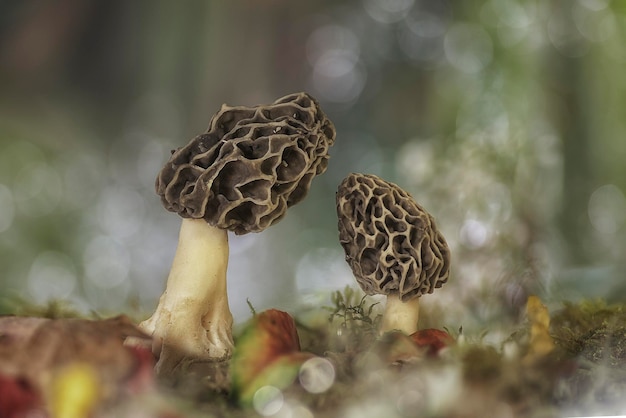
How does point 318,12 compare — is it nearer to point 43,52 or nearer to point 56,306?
point 43,52

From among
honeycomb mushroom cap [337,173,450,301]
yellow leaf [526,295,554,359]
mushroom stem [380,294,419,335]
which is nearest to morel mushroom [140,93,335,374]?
honeycomb mushroom cap [337,173,450,301]

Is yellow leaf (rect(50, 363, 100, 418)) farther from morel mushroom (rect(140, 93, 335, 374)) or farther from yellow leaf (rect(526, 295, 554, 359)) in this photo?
yellow leaf (rect(526, 295, 554, 359))

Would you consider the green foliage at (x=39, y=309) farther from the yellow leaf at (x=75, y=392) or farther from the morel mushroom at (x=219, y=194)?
the yellow leaf at (x=75, y=392)

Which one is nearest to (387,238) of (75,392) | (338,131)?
(338,131)

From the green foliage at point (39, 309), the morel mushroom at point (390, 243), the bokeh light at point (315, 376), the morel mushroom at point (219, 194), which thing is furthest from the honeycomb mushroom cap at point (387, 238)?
the green foliage at point (39, 309)

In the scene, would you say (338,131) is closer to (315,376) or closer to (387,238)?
(387,238)

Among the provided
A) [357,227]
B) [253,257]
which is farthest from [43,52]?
[357,227]
